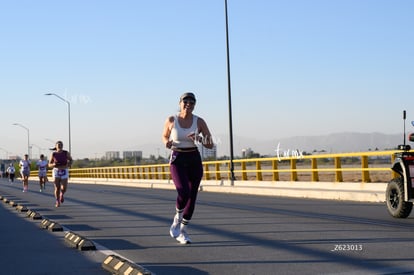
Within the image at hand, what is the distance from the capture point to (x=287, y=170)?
24547mm

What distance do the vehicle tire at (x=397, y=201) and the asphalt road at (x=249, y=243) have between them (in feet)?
0.49

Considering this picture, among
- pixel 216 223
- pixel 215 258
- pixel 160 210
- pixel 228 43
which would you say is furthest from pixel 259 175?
pixel 215 258

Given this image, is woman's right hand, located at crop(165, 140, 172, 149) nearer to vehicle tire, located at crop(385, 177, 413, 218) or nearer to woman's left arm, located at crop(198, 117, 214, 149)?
woman's left arm, located at crop(198, 117, 214, 149)

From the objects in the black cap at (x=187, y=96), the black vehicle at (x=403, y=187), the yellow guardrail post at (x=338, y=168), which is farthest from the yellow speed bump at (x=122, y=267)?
the yellow guardrail post at (x=338, y=168)

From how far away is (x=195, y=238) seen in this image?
9656 mm

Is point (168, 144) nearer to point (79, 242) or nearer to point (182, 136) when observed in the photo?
point (182, 136)

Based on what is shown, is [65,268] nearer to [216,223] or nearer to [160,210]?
[216,223]

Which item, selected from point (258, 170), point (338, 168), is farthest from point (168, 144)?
point (258, 170)

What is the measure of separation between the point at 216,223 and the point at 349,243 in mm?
3772

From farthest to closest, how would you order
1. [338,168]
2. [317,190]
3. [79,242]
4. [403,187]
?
[338,168]
[317,190]
[403,187]
[79,242]

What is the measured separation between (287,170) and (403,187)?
12.9 m

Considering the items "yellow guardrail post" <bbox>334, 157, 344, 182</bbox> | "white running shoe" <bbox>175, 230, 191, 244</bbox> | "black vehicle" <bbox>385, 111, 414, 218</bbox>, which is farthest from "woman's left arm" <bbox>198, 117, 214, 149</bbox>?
"yellow guardrail post" <bbox>334, 157, 344, 182</bbox>

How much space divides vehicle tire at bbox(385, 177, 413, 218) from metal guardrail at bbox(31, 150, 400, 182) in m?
2.29

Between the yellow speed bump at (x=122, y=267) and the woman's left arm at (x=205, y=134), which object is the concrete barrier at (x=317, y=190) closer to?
the woman's left arm at (x=205, y=134)
